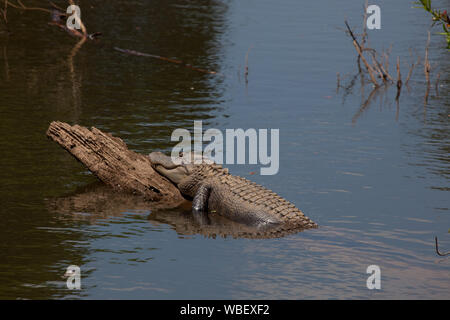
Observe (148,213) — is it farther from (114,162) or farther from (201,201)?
(114,162)

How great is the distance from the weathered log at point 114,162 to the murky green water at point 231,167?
32 cm

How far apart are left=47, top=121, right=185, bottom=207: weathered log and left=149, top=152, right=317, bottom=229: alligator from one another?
187mm

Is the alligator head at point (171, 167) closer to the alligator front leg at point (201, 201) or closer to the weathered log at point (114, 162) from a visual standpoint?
the weathered log at point (114, 162)

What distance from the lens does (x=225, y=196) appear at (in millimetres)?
10023

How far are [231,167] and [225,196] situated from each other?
197 centimetres

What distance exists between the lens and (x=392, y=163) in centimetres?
1245

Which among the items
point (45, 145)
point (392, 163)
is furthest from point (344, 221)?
point (45, 145)

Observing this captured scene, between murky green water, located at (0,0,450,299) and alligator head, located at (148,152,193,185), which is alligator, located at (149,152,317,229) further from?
murky green water, located at (0,0,450,299)

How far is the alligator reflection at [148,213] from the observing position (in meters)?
9.48

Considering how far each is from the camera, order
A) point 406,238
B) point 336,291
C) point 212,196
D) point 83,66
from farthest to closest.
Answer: point 83,66
point 212,196
point 406,238
point 336,291

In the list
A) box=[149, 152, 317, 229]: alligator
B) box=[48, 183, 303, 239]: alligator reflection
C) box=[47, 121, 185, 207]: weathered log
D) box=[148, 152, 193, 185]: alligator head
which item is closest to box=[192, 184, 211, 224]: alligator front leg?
box=[149, 152, 317, 229]: alligator

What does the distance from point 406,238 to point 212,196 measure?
8.82 ft

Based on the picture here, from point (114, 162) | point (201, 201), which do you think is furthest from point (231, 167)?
point (114, 162)

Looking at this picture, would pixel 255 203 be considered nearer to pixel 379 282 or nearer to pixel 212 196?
pixel 212 196
